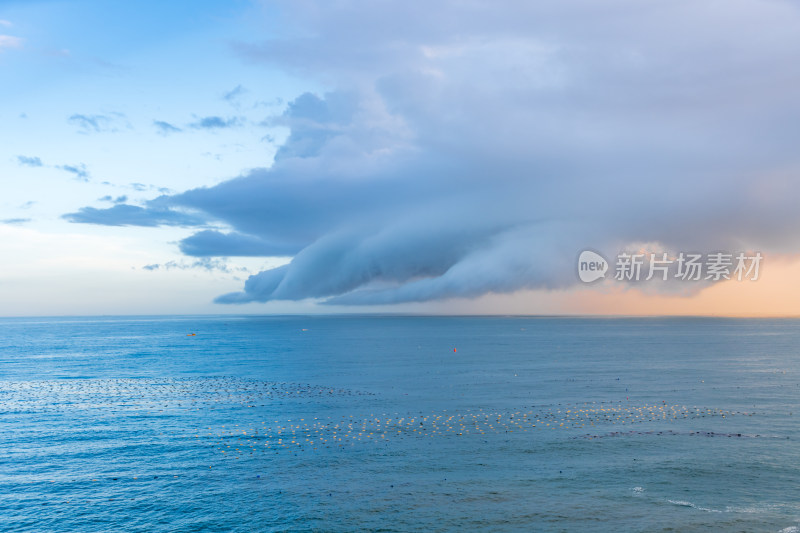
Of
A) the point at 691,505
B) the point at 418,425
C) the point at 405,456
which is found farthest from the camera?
the point at 418,425

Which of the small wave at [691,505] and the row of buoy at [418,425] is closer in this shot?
the small wave at [691,505]

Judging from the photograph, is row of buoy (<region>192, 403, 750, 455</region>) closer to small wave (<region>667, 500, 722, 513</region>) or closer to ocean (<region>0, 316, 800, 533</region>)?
ocean (<region>0, 316, 800, 533</region>)

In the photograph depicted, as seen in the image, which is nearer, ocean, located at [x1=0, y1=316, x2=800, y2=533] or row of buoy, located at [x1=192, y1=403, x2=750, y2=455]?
ocean, located at [x1=0, y1=316, x2=800, y2=533]

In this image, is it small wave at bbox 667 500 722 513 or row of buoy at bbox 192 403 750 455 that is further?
row of buoy at bbox 192 403 750 455

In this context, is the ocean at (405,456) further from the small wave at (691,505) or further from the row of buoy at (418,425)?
the row of buoy at (418,425)

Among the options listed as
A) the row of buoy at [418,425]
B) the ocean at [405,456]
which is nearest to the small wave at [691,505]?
the ocean at [405,456]

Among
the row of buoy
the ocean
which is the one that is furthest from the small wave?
the row of buoy

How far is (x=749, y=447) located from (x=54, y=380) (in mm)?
152315

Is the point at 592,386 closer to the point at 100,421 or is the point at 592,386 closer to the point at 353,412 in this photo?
the point at 353,412

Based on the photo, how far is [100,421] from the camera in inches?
3733

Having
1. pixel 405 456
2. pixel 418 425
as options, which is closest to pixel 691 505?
pixel 405 456

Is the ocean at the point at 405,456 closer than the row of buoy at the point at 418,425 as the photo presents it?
Yes

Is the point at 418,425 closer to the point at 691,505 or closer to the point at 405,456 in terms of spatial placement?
the point at 405,456

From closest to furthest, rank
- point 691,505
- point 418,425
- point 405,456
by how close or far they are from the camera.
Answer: point 691,505, point 405,456, point 418,425
